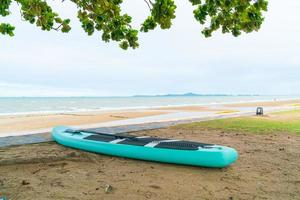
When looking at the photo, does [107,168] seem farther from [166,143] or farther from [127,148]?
[166,143]

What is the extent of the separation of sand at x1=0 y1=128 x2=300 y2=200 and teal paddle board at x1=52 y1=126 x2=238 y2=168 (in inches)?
4.7

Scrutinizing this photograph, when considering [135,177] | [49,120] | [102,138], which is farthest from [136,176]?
[49,120]

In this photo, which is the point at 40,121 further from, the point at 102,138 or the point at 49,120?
the point at 102,138

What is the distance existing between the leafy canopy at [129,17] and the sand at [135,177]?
1.91m

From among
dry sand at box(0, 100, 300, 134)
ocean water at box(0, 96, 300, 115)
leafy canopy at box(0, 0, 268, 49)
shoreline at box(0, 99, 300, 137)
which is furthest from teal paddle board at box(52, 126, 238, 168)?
ocean water at box(0, 96, 300, 115)

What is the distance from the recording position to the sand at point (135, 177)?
359 centimetres

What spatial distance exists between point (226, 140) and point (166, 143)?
8.17 feet

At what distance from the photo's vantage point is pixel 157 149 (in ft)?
16.5

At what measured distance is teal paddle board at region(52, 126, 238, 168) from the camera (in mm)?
4605

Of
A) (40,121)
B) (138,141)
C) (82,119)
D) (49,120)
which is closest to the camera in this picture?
(138,141)

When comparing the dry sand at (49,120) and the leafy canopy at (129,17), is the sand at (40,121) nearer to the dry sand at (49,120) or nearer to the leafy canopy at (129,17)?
the dry sand at (49,120)

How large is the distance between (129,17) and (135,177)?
2270 millimetres

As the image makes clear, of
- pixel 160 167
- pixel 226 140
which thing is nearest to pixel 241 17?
pixel 160 167

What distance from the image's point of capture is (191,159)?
4699 mm
